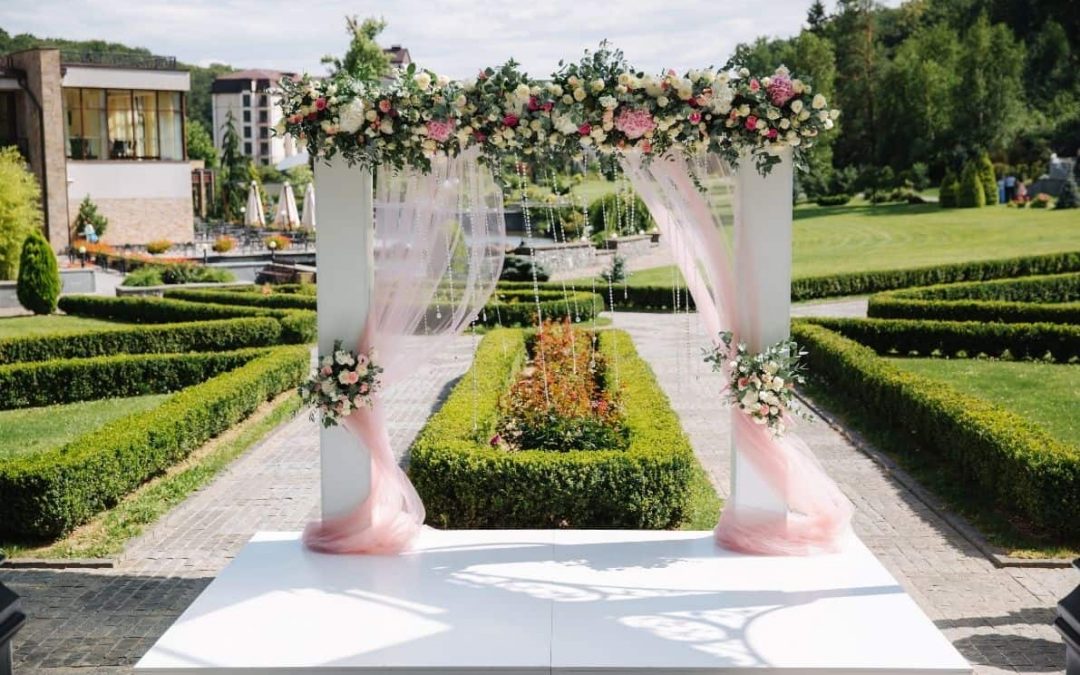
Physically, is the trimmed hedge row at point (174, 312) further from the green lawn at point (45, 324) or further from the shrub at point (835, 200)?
the shrub at point (835, 200)

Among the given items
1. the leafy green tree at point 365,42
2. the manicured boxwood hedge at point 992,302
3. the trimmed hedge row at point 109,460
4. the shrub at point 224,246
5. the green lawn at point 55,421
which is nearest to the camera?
the trimmed hedge row at point 109,460

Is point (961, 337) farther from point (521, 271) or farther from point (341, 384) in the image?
point (341, 384)

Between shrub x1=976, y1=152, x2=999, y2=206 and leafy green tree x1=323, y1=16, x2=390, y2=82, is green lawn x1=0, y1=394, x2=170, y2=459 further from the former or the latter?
shrub x1=976, y1=152, x2=999, y2=206

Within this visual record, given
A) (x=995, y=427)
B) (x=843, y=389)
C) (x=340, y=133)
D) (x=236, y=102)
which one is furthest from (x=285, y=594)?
(x=236, y=102)

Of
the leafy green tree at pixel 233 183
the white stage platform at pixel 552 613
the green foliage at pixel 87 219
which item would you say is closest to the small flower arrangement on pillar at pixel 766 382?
the white stage platform at pixel 552 613

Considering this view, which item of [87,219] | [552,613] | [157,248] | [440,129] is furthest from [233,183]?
[552,613]

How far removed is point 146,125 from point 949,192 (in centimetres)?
2831

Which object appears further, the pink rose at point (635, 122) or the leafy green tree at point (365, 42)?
the leafy green tree at point (365, 42)

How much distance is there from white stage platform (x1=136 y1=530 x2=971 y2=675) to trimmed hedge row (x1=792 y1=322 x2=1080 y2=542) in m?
1.67

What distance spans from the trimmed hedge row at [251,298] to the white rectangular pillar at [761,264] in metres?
13.8

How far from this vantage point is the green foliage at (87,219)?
3719 centimetres

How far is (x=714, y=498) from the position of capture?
30.2 ft

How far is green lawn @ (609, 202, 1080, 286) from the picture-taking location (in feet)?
89.4

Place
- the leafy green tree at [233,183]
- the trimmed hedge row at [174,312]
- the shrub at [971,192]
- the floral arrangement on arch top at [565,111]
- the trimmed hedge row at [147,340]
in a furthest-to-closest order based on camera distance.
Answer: the leafy green tree at [233,183] < the shrub at [971,192] < the trimmed hedge row at [174,312] < the trimmed hedge row at [147,340] < the floral arrangement on arch top at [565,111]
